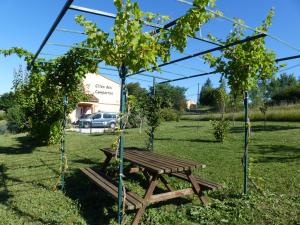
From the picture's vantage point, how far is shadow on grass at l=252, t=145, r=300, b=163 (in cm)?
886

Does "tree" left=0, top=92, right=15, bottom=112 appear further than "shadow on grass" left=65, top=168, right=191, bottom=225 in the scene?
Yes

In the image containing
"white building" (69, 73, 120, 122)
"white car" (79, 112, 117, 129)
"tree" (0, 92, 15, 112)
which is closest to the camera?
"tree" (0, 92, 15, 112)

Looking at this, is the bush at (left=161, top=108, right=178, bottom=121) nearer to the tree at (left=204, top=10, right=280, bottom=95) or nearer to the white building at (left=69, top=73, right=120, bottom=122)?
the tree at (left=204, top=10, right=280, bottom=95)

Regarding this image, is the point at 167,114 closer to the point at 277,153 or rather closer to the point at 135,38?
the point at 277,153

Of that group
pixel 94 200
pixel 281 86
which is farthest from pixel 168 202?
pixel 281 86

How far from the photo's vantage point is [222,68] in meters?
6.22

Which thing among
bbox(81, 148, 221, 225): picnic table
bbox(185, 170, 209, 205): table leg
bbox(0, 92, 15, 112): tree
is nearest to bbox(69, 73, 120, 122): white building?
bbox(0, 92, 15, 112): tree

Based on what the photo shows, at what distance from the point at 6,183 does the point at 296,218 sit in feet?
19.1

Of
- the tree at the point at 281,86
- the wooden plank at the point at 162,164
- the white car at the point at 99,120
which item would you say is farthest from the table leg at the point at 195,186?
the tree at the point at 281,86

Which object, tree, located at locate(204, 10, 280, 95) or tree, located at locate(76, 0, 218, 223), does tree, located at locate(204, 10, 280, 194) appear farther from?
tree, located at locate(76, 0, 218, 223)

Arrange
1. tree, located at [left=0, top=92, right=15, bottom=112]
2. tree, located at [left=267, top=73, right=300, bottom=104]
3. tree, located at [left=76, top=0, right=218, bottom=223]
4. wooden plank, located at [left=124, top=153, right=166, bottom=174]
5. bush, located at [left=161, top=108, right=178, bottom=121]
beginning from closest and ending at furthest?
tree, located at [left=76, top=0, right=218, bottom=223]
wooden plank, located at [left=124, top=153, right=166, bottom=174]
bush, located at [left=161, top=108, right=178, bottom=121]
tree, located at [left=0, top=92, right=15, bottom=112]
tree, located at [left=267, top=73, right=300, bottom=104]

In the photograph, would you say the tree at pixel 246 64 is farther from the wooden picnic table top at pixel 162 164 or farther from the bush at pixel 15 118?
the bush at pixel 15 118

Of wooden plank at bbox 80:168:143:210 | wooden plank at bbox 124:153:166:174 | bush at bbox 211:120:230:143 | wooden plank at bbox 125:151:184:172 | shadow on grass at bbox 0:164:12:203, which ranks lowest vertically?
shadow on grass at bbox 0:164:12:203

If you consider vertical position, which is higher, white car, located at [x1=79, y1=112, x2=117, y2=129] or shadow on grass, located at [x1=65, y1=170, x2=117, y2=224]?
white car, located at [x1=79, y1=112, x2=117, y2=129]
